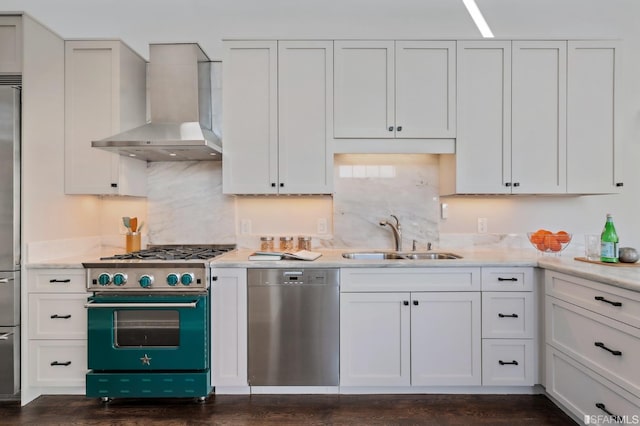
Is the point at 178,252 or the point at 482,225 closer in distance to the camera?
the point at 178,252

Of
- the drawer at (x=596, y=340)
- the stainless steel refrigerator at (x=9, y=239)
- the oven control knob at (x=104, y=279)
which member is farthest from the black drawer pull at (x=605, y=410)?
the stainless steel refrigerator at (x=9, y=239)

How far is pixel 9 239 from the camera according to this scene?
225cm

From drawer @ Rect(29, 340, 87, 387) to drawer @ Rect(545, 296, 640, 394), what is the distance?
9.88ft

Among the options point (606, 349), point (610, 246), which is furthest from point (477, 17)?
point (606, 349)

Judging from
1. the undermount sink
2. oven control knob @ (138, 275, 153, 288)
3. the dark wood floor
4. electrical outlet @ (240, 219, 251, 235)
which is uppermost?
electrical outlet @ (240, 219, 251, 235)

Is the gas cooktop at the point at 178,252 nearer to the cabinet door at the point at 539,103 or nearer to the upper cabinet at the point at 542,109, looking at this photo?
the upper cabinet at the point at 542,109

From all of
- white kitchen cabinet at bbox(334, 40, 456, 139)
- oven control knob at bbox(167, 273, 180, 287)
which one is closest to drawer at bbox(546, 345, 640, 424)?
white kitchen cabinet at bbox(334, 40, 456, 139)

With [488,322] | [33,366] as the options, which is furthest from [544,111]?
[33,366]

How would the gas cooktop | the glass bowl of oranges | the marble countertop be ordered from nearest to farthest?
1. the marble countertop
2. the gas cooktop
3. the glass bowl of oranges

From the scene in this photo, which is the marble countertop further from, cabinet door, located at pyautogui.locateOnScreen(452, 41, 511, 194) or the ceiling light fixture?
the ceiling light fixture

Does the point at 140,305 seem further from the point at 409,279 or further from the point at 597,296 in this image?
the point at 597,296

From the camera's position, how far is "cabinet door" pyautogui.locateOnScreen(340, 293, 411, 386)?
7.73ft

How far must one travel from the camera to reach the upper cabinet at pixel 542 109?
263 cm

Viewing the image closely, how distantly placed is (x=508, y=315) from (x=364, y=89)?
1.86m
